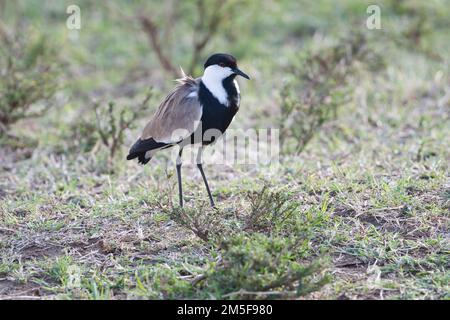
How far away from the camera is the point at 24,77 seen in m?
7.00

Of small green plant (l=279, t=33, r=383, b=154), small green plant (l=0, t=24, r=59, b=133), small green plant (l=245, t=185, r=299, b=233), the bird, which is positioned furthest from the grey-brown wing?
small green plant (l=0, t=24, r=59, b=133)

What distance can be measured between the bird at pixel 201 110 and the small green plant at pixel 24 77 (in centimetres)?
205

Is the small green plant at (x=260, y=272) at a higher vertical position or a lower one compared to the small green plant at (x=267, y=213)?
lower

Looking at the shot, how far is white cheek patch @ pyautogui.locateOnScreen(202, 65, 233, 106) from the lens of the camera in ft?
16.4

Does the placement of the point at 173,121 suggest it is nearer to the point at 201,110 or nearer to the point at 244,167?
the point at 201,110

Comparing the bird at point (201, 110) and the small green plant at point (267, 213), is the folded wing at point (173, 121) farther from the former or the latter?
the small green plant at point (267, 213)

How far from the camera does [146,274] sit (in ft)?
13.1

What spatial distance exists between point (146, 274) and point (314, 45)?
5.44 m

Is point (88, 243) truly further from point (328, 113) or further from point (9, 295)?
point (328, 113)

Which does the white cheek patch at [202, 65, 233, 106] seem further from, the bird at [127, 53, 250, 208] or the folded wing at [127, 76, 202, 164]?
the folded wing at [127, 76, 202, 164]

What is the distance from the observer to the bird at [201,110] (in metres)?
4.98

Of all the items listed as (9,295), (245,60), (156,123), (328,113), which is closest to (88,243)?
(9,295)

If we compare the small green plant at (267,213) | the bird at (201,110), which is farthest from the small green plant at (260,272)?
the bird at (201,110)

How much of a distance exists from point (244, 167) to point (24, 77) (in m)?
2.45
